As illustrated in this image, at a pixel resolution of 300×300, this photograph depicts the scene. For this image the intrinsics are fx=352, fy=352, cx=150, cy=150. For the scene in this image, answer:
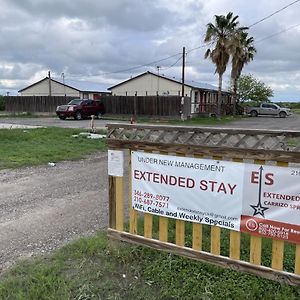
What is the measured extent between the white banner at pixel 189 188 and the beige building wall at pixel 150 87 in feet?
107

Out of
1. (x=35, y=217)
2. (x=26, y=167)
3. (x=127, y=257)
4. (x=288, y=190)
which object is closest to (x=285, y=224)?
(x=288, y=190)

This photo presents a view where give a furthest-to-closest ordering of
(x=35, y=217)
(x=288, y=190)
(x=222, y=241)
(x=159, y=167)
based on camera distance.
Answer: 1. (x=35, y=217)
2. (x=222, y=241)
3. (x=159, y=167)
4. (x=288, y=190)

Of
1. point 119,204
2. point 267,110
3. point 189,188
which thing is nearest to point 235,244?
point 189,188

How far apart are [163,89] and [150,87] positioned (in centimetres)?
166

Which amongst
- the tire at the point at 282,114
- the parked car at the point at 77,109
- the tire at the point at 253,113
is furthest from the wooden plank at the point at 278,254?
the tire at the point at 253,113

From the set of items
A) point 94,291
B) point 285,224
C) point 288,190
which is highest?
point 288,190

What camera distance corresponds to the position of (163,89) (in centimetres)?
3788

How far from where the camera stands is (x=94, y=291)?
301 centimetres

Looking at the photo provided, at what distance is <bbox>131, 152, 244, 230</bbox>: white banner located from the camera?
10.0 feet

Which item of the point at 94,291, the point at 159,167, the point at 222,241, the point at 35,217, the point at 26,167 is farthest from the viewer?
the point at 26,167

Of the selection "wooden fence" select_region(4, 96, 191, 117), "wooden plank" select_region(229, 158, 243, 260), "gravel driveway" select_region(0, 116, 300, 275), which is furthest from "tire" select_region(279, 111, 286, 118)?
"wooden plank" select_region(229, 158, 243, 260)

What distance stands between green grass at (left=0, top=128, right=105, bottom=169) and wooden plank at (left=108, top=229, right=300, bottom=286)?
5857mm

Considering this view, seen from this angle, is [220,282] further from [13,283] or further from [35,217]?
[35,217]

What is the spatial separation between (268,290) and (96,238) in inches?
76.3
